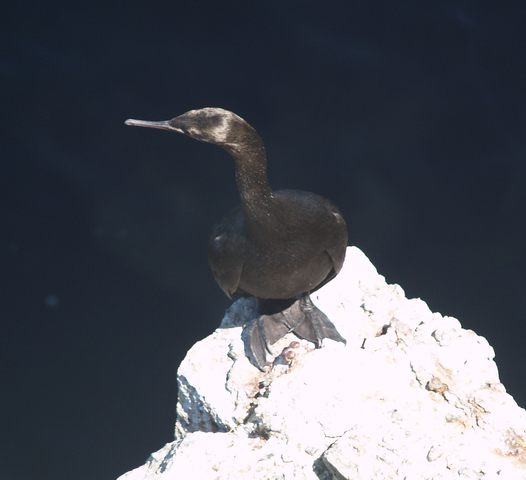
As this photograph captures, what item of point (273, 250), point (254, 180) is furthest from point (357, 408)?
point (254, 180)

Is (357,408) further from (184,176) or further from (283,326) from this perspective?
(184,176)

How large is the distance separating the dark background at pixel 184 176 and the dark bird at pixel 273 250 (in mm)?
2277

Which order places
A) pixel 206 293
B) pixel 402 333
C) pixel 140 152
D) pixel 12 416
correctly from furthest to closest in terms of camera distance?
1. pixel 140 152
2. pixel 206 293
3. pixel 12 416
4. pixel 402 333

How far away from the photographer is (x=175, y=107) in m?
6.78

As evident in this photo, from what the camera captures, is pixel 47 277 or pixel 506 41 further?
pixel 506 41

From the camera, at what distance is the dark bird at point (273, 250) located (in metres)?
3.26

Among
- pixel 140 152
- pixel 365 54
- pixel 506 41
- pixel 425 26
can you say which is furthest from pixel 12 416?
pixel 506 41

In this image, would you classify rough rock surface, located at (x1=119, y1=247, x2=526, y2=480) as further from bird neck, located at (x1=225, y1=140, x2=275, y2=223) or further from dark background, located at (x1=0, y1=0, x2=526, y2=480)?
dark background, located at (x1=0, y1=0, x2=526, y2=480)

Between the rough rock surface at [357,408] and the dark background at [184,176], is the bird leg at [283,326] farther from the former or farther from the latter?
the dark background at [184,176]

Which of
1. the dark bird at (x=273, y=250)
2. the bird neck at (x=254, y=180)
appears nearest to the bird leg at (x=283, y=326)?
the dark bird at (x=273, y=250)

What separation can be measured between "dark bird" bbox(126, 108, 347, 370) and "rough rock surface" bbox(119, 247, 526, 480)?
0.13m

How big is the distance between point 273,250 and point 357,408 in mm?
1041

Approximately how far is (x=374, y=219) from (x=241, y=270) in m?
3.10

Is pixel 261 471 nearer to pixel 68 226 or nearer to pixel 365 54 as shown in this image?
pixel 68 226
